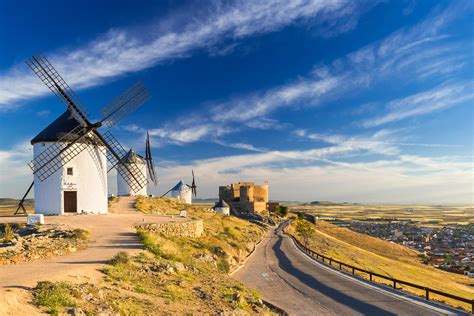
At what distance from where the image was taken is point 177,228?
92.9ft

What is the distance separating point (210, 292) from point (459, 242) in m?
134

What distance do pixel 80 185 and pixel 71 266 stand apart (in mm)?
19433

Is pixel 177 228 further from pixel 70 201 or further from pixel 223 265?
pixel 70 201

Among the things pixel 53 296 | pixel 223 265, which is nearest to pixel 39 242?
pixel 53 296

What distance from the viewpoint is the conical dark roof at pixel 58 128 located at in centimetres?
3080

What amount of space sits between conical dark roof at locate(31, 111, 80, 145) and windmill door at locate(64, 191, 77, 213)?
506cm

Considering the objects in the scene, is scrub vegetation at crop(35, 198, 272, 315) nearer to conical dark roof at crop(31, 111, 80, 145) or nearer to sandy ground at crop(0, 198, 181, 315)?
sandy ground at crop(0, 198, 181, 315)

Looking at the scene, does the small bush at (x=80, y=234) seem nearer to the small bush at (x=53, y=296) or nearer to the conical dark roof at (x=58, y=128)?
the small bush at (x=53, y=296)

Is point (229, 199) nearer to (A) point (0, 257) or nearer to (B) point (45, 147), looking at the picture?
(B) point (45, 147)

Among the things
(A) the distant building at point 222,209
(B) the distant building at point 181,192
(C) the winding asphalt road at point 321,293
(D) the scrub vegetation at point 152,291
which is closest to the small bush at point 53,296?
(D) the scrub vegetation at point 152,291

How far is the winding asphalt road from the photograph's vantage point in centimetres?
1437

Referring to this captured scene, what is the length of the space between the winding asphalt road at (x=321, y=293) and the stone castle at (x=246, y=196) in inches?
2365

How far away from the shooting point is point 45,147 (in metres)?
30.7

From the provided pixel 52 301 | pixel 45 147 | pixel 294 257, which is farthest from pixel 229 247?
pixel 52 301
